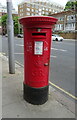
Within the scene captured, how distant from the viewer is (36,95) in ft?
9.32

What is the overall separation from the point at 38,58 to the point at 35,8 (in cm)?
8392

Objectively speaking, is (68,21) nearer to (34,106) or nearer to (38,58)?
(38,58)

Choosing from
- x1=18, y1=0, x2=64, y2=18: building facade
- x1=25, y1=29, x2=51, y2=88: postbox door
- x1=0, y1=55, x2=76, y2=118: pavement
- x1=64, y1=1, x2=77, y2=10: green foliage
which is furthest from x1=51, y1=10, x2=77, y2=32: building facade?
x1=25, y1=29, x2=51, y2=88: postbox door

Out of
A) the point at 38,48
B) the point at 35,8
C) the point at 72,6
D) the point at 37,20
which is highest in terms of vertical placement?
the point at 35,8

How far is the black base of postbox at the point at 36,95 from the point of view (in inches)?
111

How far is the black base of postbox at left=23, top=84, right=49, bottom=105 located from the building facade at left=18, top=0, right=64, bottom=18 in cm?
7204

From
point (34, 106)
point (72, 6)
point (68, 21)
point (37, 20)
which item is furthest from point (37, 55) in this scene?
point (72, 6)

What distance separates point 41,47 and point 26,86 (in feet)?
3.01

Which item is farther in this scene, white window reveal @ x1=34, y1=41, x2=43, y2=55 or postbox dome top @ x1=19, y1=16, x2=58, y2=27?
white window reveal @ x1=34, y1=41, x2=43, y2=55

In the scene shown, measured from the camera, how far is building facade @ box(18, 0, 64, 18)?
7512 cm

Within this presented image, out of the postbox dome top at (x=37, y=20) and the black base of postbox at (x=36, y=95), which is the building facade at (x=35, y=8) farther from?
the black base of postbox at (x=36, y=95)

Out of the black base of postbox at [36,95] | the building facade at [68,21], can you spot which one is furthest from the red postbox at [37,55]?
the building facade at [68,21]

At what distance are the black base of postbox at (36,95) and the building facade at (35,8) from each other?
72.0 meters

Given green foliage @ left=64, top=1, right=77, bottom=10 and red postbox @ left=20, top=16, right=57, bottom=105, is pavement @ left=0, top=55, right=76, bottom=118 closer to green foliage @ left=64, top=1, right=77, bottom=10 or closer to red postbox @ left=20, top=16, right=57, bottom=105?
red postbox @ left=20, top=16, right=57, bottom=105
